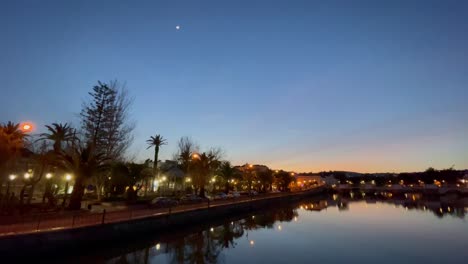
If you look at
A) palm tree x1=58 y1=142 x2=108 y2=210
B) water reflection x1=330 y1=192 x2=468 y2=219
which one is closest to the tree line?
palm tree x1=58 y1=142 x2=108 y2=210

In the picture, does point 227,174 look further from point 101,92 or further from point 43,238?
point 43,238

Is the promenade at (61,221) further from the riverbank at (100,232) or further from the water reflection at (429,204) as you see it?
the water reflection at (429,204)

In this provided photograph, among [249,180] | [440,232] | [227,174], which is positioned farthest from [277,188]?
[440,232]

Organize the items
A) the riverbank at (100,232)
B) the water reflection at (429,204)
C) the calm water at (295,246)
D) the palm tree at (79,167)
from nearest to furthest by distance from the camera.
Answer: the riverbank at (100,232)
the calm water at (295,246)
the palm tree at (79,167)
the water reflection at (429,204)

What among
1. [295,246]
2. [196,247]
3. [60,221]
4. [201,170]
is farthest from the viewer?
[201,170]

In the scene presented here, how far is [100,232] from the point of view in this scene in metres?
23.3

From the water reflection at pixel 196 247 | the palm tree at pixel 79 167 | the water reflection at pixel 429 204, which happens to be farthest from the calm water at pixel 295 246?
the water reflection at pixel 429 204

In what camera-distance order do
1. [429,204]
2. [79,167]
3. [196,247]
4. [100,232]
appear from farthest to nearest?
[429,204], [79,167], [196,247], [100,232]

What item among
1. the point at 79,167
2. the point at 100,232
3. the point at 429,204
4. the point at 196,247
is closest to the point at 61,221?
the point at 100,232

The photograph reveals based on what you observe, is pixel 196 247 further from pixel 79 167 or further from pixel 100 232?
pixel 79 167

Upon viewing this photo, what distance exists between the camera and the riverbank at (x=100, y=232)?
58.2ft

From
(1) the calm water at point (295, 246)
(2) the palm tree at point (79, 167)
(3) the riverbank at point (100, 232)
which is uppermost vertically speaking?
(2) the palm tree at point (79, 167)

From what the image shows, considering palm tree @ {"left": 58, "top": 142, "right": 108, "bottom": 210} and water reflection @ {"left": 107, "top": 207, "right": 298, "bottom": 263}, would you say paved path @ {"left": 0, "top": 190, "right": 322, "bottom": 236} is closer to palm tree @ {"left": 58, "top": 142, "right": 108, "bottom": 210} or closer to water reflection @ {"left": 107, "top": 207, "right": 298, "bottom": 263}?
water reflection @ {"left": 107, "top": 207, "right": 298, "bottom": 263}

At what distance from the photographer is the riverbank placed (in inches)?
698
